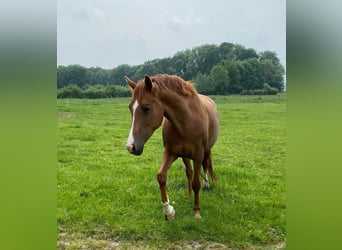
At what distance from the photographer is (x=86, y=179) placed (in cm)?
265

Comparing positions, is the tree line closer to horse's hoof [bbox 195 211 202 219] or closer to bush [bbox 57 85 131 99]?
bush [bbox 57 85 131 99]

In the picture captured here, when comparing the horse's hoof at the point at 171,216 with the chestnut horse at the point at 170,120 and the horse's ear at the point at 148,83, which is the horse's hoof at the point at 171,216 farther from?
the horse's ear at the point at 148,83

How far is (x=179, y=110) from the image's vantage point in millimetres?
2242

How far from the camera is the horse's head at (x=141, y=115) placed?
1979mm

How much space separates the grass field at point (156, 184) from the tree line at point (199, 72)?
0.09 metres

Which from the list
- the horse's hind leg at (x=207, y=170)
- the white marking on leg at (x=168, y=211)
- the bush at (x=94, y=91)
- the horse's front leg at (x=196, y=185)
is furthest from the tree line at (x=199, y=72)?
the white marking on leg at (x=168, y=211)

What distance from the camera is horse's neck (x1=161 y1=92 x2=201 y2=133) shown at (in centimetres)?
219

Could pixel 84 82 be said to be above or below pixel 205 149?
above

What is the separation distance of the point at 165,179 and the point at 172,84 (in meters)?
0.68
